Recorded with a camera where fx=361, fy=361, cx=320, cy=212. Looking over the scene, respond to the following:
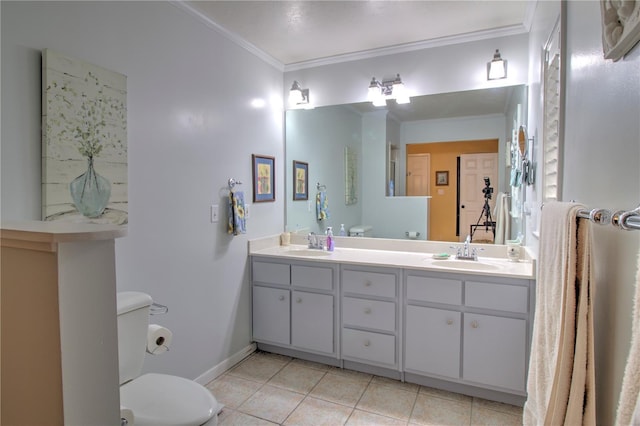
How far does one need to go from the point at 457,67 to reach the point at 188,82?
6.33ft

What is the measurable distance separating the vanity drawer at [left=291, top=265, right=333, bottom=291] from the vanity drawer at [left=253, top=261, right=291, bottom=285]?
0.06 meters

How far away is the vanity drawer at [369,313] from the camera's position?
2439 mm

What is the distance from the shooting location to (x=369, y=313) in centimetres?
250

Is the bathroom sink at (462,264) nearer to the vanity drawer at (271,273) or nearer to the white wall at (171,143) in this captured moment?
the vanity drawer at (271,273)

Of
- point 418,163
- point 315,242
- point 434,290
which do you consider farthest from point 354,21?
point 434,290

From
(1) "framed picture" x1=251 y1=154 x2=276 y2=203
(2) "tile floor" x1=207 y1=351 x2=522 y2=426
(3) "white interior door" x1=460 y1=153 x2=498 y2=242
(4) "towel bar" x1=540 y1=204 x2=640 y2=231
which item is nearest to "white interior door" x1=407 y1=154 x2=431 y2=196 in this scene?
(3) "white interior door" x1=460 y1=153 x2=498 y2=242

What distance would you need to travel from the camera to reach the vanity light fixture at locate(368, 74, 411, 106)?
2.86 metres

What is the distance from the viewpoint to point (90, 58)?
5.61 feet

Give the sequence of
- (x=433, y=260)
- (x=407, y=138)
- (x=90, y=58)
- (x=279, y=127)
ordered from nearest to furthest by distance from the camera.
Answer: (x=90, y=58), (x=433, y=260), (x=407, y=138), (x=279, y=127)

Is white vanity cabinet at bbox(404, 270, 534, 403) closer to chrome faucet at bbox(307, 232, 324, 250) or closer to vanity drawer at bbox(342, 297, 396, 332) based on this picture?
vanity drawer at bbox(342, 297, 396, 332)

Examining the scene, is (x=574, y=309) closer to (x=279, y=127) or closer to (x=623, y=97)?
(x=623, y=97)

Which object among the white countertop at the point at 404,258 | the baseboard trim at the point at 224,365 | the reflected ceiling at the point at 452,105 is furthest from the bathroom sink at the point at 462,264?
the baseboard trim at the point at 224,365

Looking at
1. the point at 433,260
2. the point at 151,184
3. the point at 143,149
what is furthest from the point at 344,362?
the point at 143,149

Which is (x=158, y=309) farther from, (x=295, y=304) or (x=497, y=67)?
(x=497, y=67)
